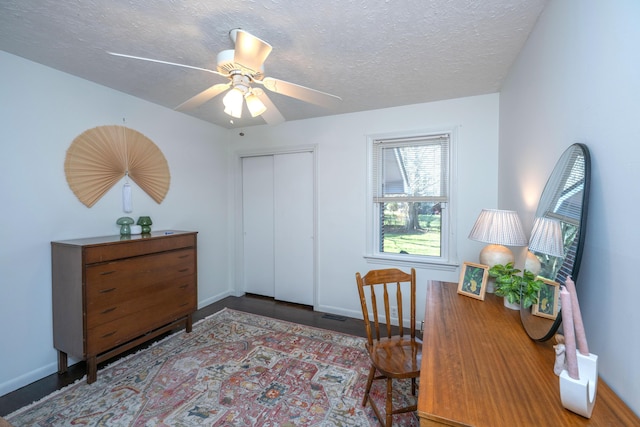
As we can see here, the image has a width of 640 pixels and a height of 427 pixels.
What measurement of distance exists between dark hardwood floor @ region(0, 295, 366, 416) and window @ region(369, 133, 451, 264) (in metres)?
0.89

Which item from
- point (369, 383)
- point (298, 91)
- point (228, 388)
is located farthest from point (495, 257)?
point (228, 388)

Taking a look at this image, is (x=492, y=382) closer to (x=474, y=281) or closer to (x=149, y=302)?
(x=474, y=281)

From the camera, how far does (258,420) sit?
163 cm

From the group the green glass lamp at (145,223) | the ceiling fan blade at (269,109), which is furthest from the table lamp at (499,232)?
the green glass lamp at (145,223)

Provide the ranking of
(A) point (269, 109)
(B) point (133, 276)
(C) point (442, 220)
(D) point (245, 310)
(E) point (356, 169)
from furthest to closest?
(D) point (245, 310) < (E) point (356, 169) < (C) point (442, 220) < (B) point (133, 276) < (A) point (269, 109)

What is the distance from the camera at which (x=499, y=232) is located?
4.84ft

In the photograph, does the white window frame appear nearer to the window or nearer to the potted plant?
the window

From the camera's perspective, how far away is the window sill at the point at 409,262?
2.76 m

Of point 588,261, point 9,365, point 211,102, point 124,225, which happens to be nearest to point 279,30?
point 211,102

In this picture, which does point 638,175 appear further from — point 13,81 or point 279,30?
point 13,81

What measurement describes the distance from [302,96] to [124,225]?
208 centimetres

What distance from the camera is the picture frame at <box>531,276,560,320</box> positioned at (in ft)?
3.41

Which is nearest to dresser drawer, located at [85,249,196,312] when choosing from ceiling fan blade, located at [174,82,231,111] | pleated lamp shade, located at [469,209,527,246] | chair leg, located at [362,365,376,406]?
ceiling fan blade, located at [174,82,231,111]

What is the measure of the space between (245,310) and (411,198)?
247cm
